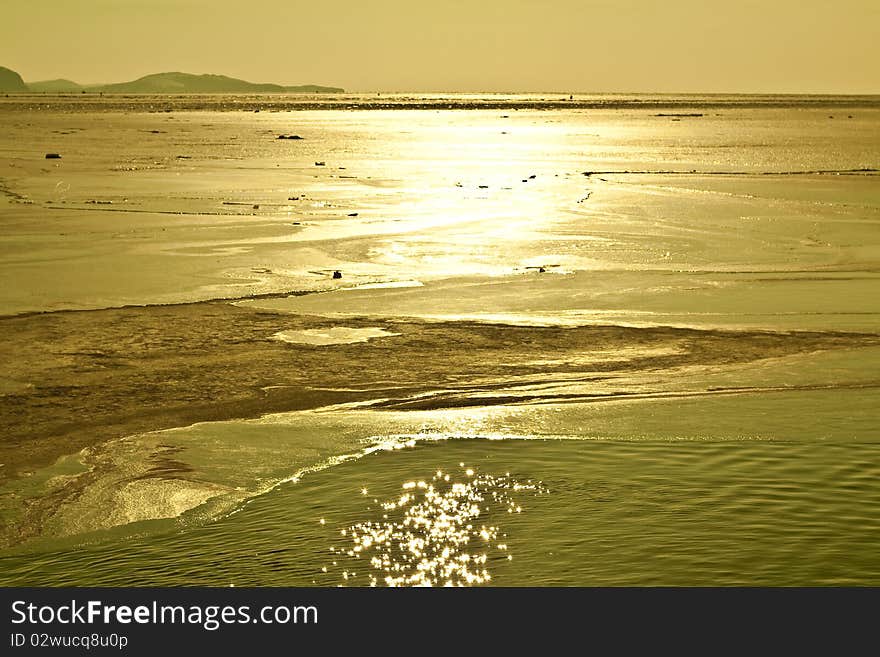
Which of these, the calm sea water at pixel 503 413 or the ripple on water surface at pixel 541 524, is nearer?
the ripple on water surface at pixel 541 524

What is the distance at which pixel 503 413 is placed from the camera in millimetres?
10562

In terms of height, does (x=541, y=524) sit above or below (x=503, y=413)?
below

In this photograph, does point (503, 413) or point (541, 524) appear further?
point (503, 413)

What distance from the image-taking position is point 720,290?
1647 cm

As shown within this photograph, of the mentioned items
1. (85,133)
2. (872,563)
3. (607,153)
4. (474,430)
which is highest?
(85,133)

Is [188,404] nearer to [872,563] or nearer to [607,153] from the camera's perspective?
[872,563]

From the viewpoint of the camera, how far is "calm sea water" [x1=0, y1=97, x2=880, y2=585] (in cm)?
774

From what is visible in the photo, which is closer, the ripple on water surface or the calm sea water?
the ripple on water surface

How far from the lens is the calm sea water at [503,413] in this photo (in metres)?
Answer: 7.74

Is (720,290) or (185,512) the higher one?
(720,290)
